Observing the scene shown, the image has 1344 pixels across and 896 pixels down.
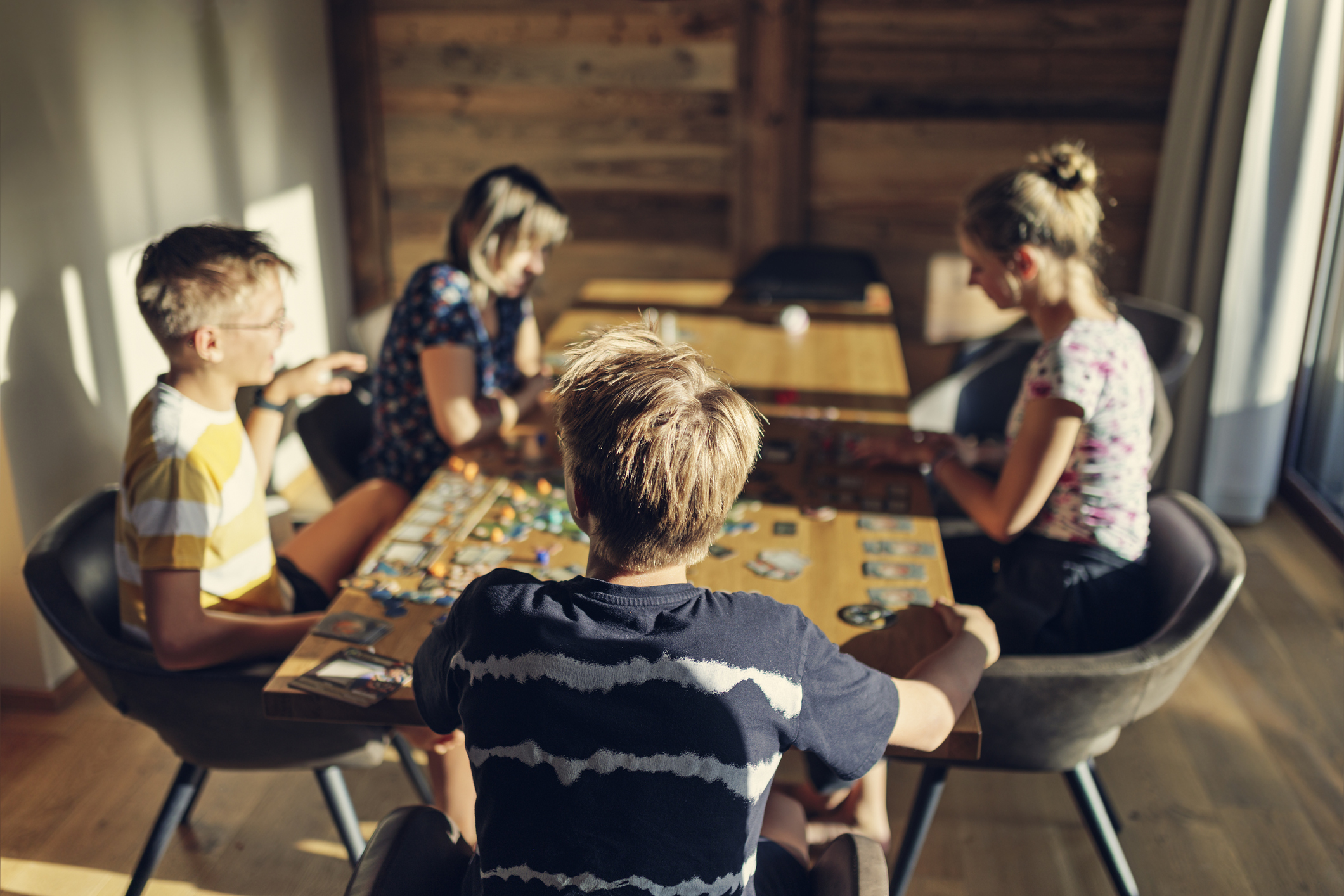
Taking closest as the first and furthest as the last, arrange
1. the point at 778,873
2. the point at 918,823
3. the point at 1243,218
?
the point at 778,873 < the point at 918,823 < the point at 1243,218

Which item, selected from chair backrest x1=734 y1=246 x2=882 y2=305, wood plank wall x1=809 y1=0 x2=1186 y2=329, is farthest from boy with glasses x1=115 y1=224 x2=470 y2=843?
wood plank wall x1=809 y1=0 x2=1186 y2=329

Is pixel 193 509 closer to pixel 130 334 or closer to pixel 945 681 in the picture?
pixel 945 681

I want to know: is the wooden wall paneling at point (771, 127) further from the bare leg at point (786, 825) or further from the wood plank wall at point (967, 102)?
the bare leg at point (786, 825)

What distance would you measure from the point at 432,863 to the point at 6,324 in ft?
5.88

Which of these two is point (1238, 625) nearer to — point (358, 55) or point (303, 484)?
point (303, 484)

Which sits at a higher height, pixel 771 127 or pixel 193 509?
pixel 771 127

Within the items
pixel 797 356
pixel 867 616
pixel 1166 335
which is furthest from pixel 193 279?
pixel 1166 335

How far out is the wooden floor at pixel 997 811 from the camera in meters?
2.08

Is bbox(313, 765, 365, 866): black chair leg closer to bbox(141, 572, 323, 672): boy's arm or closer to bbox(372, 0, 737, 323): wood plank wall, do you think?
bbox(141, 572, 323, 672): boy's arm

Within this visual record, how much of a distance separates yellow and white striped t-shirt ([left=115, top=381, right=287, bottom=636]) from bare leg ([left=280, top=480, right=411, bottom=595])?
253mm

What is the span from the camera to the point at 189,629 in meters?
1.55

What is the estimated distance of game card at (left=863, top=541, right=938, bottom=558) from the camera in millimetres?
1762

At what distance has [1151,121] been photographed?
384 centimetres

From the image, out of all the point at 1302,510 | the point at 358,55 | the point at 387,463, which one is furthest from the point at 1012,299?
the point at 358,55
